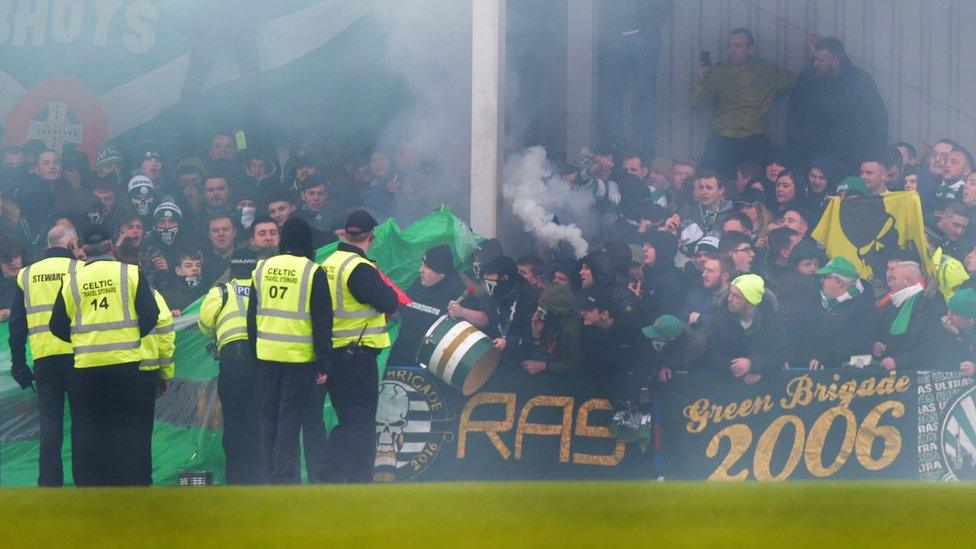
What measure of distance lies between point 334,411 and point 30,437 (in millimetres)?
1404

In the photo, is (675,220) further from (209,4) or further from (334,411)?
(209,4)

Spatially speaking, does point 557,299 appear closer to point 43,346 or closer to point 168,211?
point 168,211

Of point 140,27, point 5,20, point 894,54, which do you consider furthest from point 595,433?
point 5,20

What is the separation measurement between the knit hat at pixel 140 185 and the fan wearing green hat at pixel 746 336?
308cm

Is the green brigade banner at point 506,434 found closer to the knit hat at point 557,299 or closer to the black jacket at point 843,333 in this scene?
the knit hat at point 557,299

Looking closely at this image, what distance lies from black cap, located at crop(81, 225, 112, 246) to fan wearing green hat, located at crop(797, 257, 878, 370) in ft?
9.97

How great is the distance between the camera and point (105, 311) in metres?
6.42

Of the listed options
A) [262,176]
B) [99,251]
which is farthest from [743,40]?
[99,251]

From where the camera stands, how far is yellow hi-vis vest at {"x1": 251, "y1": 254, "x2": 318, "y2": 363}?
6285 millimetres

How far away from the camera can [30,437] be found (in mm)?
6977

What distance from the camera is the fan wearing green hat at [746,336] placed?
668 centimetres

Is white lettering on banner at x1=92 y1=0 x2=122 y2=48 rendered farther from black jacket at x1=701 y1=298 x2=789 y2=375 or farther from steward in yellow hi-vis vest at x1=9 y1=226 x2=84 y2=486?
black jacket at x1=701 y1=298 x2=789 y2=375

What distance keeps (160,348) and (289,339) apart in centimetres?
65

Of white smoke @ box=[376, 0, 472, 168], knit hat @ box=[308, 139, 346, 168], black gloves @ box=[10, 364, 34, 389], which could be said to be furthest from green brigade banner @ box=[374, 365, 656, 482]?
white smoke @ box=[376, 0, 472, 168]
